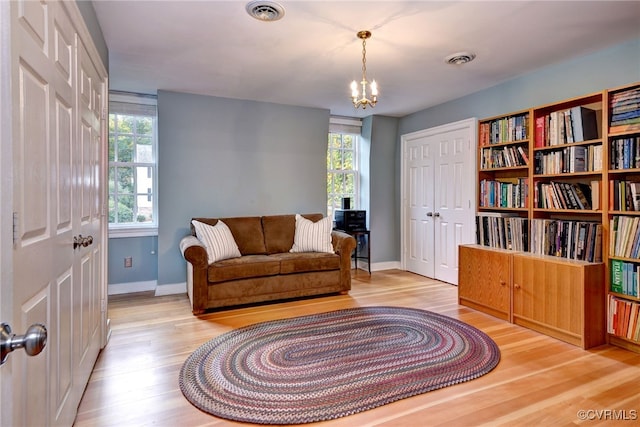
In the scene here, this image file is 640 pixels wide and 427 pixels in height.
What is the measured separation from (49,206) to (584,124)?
3501mm

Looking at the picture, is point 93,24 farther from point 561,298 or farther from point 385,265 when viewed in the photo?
point 385,265

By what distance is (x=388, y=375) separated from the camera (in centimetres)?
218

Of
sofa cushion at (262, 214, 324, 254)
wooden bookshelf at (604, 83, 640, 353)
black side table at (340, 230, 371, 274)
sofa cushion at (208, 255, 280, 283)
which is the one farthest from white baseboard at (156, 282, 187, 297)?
wooden bookshelf at (604, 83, 640, 353)

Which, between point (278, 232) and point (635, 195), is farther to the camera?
point (278, 232)

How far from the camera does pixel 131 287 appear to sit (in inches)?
161

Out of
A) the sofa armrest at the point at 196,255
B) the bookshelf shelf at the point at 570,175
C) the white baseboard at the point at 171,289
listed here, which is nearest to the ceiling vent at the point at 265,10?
the sofa armrest at the point at 196,255

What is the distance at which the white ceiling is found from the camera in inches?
89.0

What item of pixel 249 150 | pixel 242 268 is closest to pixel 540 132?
pixel 242 268

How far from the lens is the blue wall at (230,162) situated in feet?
13.3

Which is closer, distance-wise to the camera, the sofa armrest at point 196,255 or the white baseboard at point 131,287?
the sofa armrest at point 196,255

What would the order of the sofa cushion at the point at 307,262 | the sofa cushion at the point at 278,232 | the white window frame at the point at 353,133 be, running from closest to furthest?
the sofa cushion at the point at 307,262, the sofa cushion at the point at 278,232, the white window frame at the point at 353,133

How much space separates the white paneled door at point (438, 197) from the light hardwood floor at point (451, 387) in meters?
1.30

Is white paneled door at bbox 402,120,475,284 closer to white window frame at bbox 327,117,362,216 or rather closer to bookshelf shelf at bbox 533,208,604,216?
white window frame at bbox 327,117,362,216

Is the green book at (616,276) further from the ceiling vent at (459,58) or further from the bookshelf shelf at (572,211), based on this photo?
the ceiling vent at (459,58)
